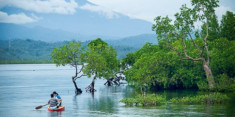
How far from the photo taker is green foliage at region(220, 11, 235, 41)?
81812mm

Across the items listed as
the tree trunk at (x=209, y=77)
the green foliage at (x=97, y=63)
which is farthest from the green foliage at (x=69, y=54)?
the tree trunk at (x=209, y=77)

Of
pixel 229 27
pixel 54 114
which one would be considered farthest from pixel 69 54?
pixel 229 27

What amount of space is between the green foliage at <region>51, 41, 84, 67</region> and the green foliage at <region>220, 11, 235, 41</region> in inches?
1459

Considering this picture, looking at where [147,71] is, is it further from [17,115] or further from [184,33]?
[17,115]

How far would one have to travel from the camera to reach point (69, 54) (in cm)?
6419

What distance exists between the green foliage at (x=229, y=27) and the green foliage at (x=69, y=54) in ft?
122

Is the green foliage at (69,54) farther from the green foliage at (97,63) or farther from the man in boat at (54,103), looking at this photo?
the man in boat at (54,103)

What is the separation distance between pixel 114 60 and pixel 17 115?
3809cm

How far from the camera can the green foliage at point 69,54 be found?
63781 millimetres

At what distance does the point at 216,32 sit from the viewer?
8681 centimetres

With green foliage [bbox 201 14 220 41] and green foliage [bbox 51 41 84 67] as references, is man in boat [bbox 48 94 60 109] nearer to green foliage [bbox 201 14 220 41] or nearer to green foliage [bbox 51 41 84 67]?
green foliage [bbox 51 41 84 67]

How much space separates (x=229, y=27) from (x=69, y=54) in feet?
132

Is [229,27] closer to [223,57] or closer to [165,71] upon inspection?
[223,57]

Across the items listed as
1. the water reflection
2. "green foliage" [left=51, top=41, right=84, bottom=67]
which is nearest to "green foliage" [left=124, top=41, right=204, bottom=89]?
"green foliage" [left=51, top=41, right=84, bottom=67]
